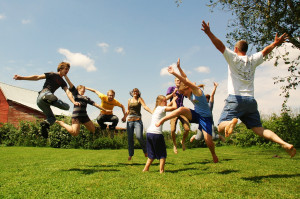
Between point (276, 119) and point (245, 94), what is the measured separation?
526 inches

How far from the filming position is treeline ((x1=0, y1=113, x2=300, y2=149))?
14.8m

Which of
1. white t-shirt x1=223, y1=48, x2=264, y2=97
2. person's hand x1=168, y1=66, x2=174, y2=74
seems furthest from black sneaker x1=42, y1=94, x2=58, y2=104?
white t-shirt x1=223, y1=48, x2=264, y2=97

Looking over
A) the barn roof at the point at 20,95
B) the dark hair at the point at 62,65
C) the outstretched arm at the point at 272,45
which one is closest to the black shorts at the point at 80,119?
the dark hair at the point at 62,65

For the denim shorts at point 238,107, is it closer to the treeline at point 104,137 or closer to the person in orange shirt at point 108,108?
the person in orange shirt at point 108,108

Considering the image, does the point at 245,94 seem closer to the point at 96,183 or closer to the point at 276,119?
the point at 96,183

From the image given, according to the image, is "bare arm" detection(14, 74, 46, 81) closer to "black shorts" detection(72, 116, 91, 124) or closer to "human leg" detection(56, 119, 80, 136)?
"human leg" detection(56, 119, 80, 136)

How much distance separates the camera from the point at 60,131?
1755 centimetres

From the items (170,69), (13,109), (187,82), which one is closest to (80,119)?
(170,69)

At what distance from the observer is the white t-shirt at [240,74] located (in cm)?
414

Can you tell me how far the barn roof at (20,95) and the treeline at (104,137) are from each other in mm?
6407

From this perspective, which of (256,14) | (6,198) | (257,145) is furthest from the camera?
(257,145)

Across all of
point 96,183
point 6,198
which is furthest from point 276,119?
point 6,198

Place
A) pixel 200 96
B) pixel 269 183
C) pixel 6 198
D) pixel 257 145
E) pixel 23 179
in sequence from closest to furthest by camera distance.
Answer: pixel 6 198, pixel 269 183, pixel 23 179, pixel 200 96, pixel 257 145

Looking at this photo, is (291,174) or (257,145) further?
(257,145)
